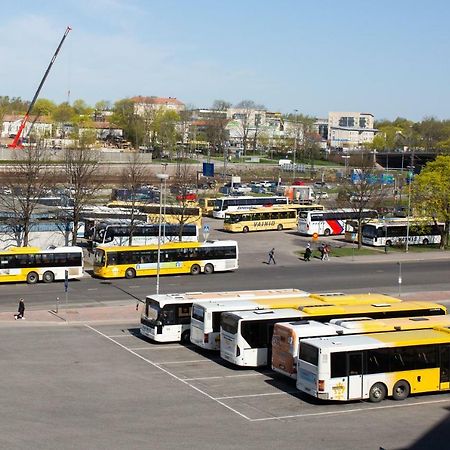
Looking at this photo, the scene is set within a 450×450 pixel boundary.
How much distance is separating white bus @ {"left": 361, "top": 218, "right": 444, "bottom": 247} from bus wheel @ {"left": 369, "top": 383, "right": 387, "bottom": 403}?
41.9 m

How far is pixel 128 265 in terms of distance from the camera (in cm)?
5072

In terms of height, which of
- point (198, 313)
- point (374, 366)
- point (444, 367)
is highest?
point (198, 313)

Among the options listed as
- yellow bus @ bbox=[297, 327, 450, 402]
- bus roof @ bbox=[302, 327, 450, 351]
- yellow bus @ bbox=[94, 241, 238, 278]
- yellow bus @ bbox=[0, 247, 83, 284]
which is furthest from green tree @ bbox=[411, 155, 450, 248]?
yellow bus @ bbox=[297, 327, 450, 402]

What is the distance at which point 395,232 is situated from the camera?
224 feet

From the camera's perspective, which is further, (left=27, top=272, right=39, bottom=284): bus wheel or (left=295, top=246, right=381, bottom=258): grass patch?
(left=295, top=246, right=381, bottom=258): grass patch

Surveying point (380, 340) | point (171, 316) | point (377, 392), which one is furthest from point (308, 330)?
point (171, 316)

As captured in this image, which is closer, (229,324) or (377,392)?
(377,392)

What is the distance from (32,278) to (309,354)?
26.3 meters

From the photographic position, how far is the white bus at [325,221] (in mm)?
73500

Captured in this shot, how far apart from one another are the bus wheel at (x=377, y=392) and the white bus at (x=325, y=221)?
47.1 metres

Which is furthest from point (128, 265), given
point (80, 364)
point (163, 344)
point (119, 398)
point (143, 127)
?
point (143, 127)

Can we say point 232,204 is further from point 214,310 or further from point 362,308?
point 214,310

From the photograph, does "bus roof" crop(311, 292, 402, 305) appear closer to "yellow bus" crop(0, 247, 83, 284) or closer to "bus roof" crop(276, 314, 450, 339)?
"bus roof" crop(276, 314, 450, 339)

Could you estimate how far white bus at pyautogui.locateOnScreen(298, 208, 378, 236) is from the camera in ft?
241
